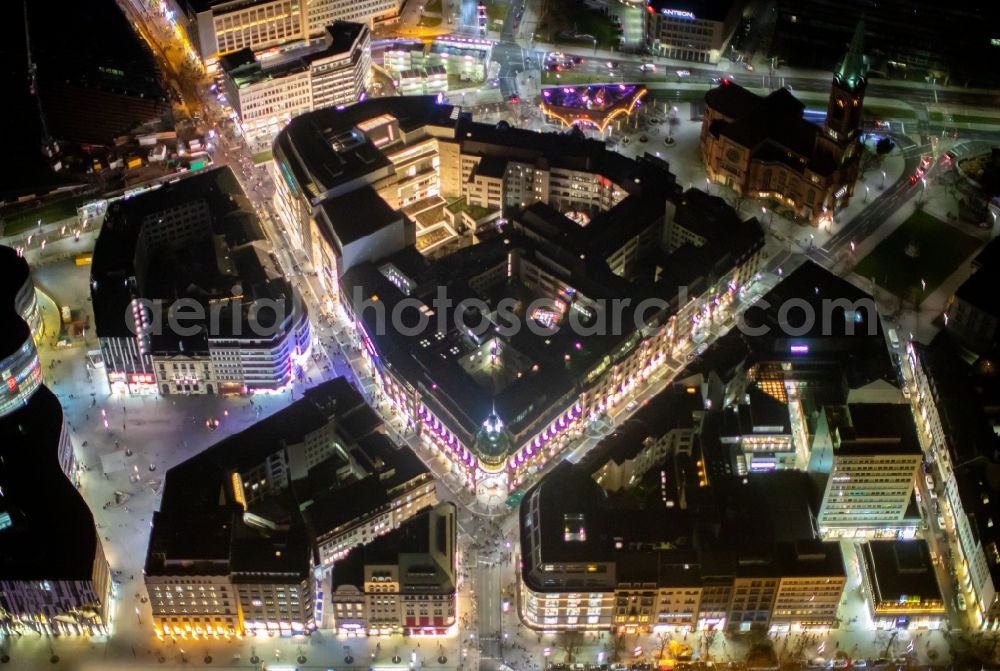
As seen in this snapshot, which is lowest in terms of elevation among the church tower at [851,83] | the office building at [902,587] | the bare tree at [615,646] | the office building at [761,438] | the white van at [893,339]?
the bare tree at [615,646]

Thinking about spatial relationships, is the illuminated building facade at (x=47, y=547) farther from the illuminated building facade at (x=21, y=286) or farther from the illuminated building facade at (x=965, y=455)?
the illuminated building facade at (x=965, y=455)

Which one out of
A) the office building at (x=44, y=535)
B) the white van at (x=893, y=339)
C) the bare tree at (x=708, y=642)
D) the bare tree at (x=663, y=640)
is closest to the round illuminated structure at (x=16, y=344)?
the office building at (x=44, y=535)

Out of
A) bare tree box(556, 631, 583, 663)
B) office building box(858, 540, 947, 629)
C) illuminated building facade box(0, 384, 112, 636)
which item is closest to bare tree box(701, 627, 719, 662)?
bare tree box(556, 631, 583, 663)

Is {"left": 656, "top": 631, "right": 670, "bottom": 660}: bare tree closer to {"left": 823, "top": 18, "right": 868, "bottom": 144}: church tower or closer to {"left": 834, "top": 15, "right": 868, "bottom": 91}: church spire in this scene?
{"left": 823, "top": 18, "right": 868, "bottom": 144}: church tower

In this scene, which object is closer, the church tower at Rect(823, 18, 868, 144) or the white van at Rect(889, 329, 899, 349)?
A: the white van at Rect(889, 329, 899, 349)

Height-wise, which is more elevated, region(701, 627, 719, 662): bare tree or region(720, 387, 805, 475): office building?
region(720, 387, 805, 475): office building

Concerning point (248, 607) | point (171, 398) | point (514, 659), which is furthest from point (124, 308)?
point (514, 659)
